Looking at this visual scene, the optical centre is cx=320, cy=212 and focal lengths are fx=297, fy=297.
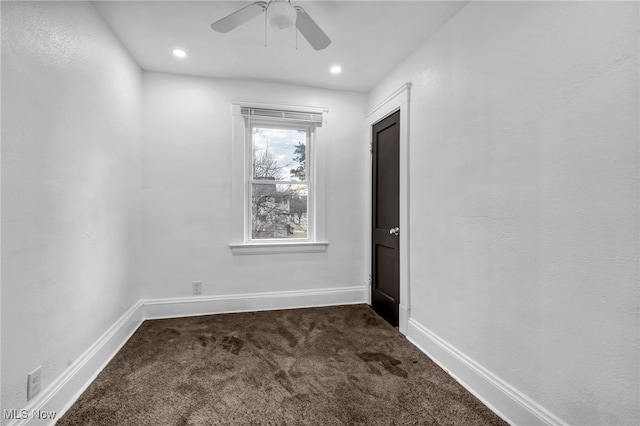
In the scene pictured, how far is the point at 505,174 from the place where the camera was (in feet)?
5.59

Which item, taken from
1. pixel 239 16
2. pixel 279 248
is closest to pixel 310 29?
pixel 239 16

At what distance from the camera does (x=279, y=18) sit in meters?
1.68

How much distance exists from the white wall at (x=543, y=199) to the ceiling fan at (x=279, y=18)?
104 cm

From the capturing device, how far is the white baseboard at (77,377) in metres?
1.49

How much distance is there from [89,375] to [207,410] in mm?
915

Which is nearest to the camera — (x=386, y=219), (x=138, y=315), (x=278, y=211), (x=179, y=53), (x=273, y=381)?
(x=273, y=381)

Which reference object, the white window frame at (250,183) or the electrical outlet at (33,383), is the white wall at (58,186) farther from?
the white window frame at (250,183)

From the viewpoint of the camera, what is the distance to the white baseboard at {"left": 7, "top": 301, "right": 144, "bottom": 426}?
149 cm

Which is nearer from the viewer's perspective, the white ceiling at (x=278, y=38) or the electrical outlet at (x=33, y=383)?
the electrical outlet at (x=33, y=383)

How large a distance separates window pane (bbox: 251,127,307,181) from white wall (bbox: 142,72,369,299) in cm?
28

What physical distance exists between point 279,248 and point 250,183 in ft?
2.64

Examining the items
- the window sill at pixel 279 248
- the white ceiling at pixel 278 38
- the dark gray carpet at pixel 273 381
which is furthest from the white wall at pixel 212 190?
the dark gray carpet at pixel 273 381

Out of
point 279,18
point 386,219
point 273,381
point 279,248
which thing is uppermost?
point 279,18
